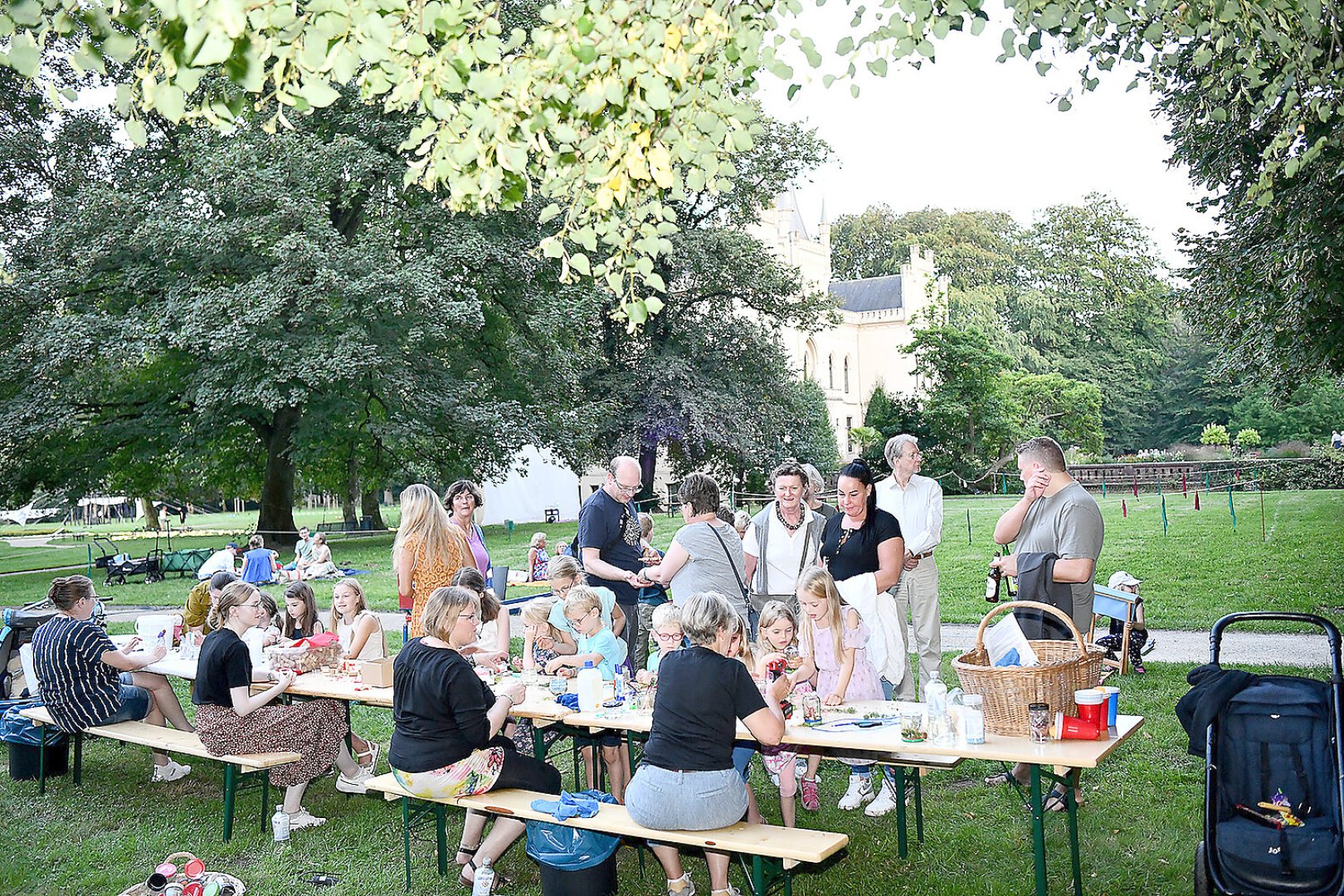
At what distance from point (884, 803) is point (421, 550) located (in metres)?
3.35

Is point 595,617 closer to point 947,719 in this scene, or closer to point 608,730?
point 608,730

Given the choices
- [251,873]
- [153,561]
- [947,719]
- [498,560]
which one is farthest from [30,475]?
[947,719]

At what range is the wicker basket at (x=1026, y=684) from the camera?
16.0 feet

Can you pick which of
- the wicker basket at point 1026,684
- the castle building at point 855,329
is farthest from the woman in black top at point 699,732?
the castle building at point 855,329

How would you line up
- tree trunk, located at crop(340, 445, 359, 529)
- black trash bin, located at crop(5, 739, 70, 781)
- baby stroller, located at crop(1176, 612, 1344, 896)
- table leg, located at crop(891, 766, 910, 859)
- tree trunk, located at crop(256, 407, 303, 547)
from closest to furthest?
baby stroller, located at crop(1176, 612, 1344, 896), table leg, located at crop(891, 766, 910, 859), black trash bin, located at crop(5, 739, 70, 781), tree trunk, located at crop(256, 407, 303, 547), tree trunk, located at crop(340, 445, 359, 529)

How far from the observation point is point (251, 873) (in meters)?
6.13

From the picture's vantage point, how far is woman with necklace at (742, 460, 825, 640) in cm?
728

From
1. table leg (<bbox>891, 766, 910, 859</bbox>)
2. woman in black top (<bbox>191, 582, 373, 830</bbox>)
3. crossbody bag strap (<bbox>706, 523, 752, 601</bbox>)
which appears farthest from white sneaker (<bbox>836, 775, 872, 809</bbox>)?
woman in black top (<bbox>191, 582, 373, 830</bbox>)

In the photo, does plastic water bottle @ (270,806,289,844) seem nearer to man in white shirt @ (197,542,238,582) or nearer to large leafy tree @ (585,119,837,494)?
man in white shirt @ (197,542,238,582)

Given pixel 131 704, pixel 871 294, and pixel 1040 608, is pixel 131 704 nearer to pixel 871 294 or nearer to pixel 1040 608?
pixel 1040 608

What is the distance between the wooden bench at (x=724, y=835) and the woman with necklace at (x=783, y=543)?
2.18 meters

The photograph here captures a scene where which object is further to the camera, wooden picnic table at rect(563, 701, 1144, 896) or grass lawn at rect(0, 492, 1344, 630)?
grass lawn at rect(0, 492, 1344, 630)

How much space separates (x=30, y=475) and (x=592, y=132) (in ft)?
79.9

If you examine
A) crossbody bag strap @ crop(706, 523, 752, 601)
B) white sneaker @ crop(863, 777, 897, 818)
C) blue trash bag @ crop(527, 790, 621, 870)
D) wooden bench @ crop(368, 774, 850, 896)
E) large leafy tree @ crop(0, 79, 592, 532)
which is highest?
large leafy tree @ crop(0, 79, 592, 532)
